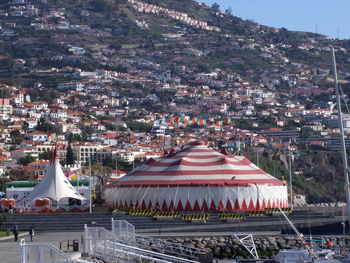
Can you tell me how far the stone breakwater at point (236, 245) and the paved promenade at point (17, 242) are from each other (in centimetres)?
500

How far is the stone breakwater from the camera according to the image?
175 ft

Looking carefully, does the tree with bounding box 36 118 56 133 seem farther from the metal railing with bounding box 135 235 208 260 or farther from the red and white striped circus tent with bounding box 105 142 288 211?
the metal railing with bounding box 135 235 208 260

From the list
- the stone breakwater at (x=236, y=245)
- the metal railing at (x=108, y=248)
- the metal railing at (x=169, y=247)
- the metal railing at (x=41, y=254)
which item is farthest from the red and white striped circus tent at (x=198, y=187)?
the metal railing at (x=41, y=254)

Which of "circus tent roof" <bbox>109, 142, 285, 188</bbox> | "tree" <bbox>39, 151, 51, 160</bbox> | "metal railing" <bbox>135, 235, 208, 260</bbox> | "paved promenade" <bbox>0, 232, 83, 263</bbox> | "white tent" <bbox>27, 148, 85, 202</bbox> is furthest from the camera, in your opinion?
"tree" <bbox>39, 151, 51, 160</bbox>

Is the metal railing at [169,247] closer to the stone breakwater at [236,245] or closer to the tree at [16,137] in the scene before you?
the stone breakwater at [236,245]

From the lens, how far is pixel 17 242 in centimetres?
5212

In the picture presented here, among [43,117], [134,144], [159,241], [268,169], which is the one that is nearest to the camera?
[159,241]

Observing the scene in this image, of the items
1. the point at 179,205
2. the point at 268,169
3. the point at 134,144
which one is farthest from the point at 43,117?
the point at 179,205

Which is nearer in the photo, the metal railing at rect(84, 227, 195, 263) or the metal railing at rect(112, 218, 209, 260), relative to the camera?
the metal railing at rect(84, 227, 195, 263)

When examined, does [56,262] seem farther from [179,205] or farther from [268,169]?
[268,169]

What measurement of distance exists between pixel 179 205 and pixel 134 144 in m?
116

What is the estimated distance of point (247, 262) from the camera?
1860 inches

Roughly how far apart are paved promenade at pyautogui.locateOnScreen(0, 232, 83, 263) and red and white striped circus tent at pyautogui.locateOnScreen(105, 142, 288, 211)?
9.74 meters

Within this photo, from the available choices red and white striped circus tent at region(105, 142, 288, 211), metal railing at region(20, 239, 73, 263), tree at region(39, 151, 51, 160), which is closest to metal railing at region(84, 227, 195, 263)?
metal railing at region(20, 239, 73, 263)
